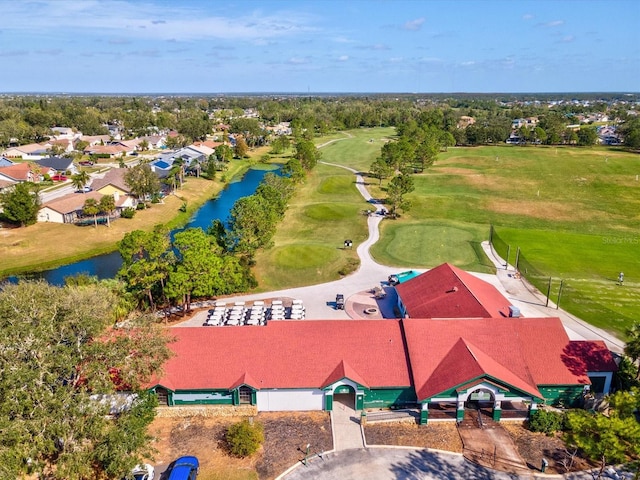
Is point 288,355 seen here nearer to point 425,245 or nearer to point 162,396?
point 162,396

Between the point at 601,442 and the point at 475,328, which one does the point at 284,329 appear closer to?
the point at 475,328

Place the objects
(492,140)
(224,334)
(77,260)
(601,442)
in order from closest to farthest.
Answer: (601,442), (224,334), (77,260), (492,140)

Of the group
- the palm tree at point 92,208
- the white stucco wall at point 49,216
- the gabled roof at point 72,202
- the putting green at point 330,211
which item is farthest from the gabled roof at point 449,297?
the white stucco wall at point 49,216

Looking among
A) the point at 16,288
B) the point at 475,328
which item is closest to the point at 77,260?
the point at 16,288

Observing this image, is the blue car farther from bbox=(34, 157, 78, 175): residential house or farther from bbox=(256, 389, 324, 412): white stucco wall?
bbox=(34, 157, 78, 175): residential house

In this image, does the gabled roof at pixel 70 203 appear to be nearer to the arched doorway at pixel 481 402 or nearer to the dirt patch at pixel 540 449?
the arched doorway at pixel 481 402

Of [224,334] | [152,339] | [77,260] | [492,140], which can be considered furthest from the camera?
[492,140]

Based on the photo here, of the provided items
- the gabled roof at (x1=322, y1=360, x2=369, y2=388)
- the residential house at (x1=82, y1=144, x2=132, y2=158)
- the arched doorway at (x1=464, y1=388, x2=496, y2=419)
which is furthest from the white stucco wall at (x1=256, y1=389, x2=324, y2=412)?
the residential house at (x1=82, y1=144, x2=132, y2=158)
